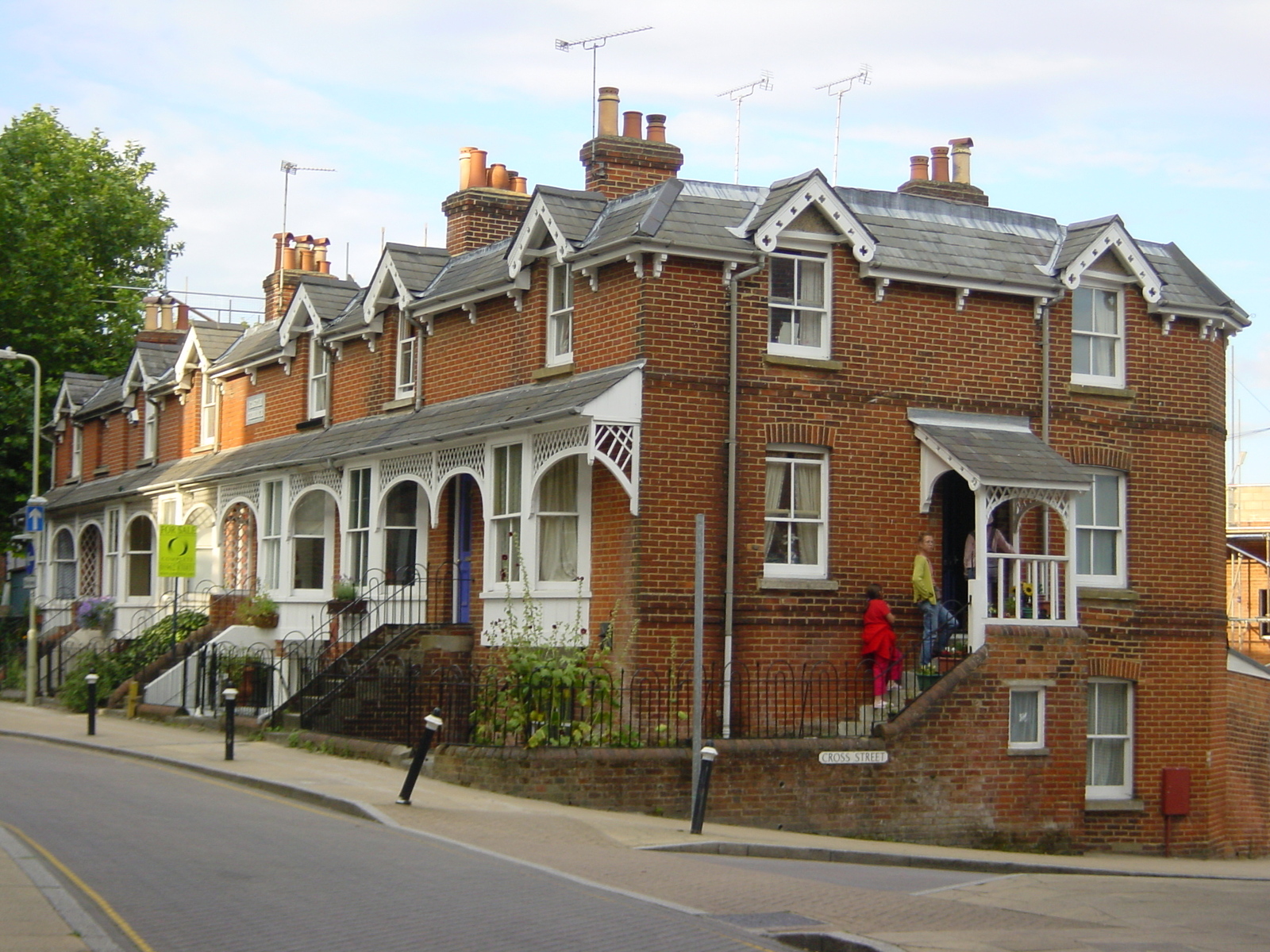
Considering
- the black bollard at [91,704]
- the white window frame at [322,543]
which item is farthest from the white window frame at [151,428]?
the black bollard at [91,704]

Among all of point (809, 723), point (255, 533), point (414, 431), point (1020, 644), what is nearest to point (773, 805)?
point (809, 723)

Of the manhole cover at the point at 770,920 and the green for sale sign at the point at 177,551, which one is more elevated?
the green for sale sign at the point at 177,551

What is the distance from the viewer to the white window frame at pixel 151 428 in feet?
121

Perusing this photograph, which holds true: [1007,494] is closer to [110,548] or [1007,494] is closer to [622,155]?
[622,155]

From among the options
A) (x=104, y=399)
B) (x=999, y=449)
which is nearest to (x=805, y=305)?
(x=999, y=449)

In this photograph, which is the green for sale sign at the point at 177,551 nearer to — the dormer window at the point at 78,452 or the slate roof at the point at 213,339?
the slate roof at the point at 213,339

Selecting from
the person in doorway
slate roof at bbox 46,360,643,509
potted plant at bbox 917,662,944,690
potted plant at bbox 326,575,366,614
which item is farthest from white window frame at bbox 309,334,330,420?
potted plant at bbox 917,662,944,690

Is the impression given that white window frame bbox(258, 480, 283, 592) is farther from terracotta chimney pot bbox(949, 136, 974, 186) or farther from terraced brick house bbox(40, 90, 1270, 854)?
terracotta chimney pot bbox(949, 136, 974, 186)

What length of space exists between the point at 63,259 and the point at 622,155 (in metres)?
26.4

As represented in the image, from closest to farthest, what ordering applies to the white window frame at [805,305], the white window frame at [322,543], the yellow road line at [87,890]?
the yellow road line at [87,890]
the white window frame at [805,305]
the white window frame at [322,543]

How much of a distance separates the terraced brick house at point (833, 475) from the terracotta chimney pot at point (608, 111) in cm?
5

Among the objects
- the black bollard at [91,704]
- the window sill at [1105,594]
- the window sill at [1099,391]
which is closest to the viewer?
the window sill at [1105,594]

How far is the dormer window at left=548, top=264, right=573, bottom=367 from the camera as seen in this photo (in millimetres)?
21641

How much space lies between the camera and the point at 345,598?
82.7 ft
